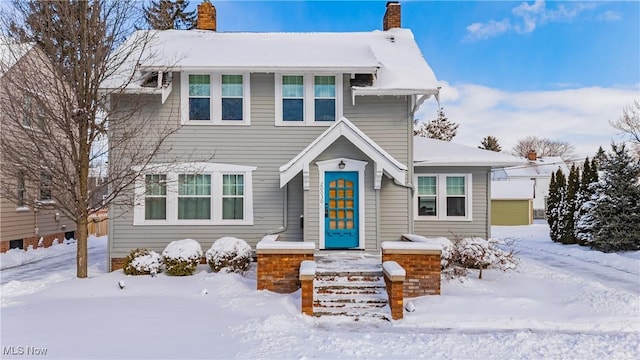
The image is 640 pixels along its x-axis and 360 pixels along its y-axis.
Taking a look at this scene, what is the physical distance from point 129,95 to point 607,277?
1452 centimetres

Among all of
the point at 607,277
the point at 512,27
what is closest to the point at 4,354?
the point at 607,277

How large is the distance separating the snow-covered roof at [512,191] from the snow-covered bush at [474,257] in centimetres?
2054

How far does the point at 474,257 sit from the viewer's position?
10531 mm

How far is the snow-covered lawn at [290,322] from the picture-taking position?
6.05 m

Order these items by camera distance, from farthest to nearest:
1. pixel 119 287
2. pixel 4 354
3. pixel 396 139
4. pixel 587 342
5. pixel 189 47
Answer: pixel 189 47 → pixel 396 139 → pixel 119 287 → pixel 587 342 → pixel 4 354

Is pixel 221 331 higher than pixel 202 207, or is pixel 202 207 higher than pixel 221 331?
pixel 202 207

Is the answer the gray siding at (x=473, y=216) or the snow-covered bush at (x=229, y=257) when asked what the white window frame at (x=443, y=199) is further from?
the snow-covered bush at (x=229, y=257)

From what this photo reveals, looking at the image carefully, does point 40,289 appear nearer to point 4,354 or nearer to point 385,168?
point 4,354

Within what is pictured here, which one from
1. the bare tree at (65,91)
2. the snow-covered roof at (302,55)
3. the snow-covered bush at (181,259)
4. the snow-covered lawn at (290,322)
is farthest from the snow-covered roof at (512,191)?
the bare tree at (65,91)

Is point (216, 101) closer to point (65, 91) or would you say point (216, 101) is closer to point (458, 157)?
point (65, 91)

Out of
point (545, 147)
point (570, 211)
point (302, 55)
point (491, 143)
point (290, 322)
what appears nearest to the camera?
point (290, 322)

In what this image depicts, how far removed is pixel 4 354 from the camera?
5.67m

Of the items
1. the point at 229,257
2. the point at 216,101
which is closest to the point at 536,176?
the point at 216,101

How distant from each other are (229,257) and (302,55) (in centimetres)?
645
